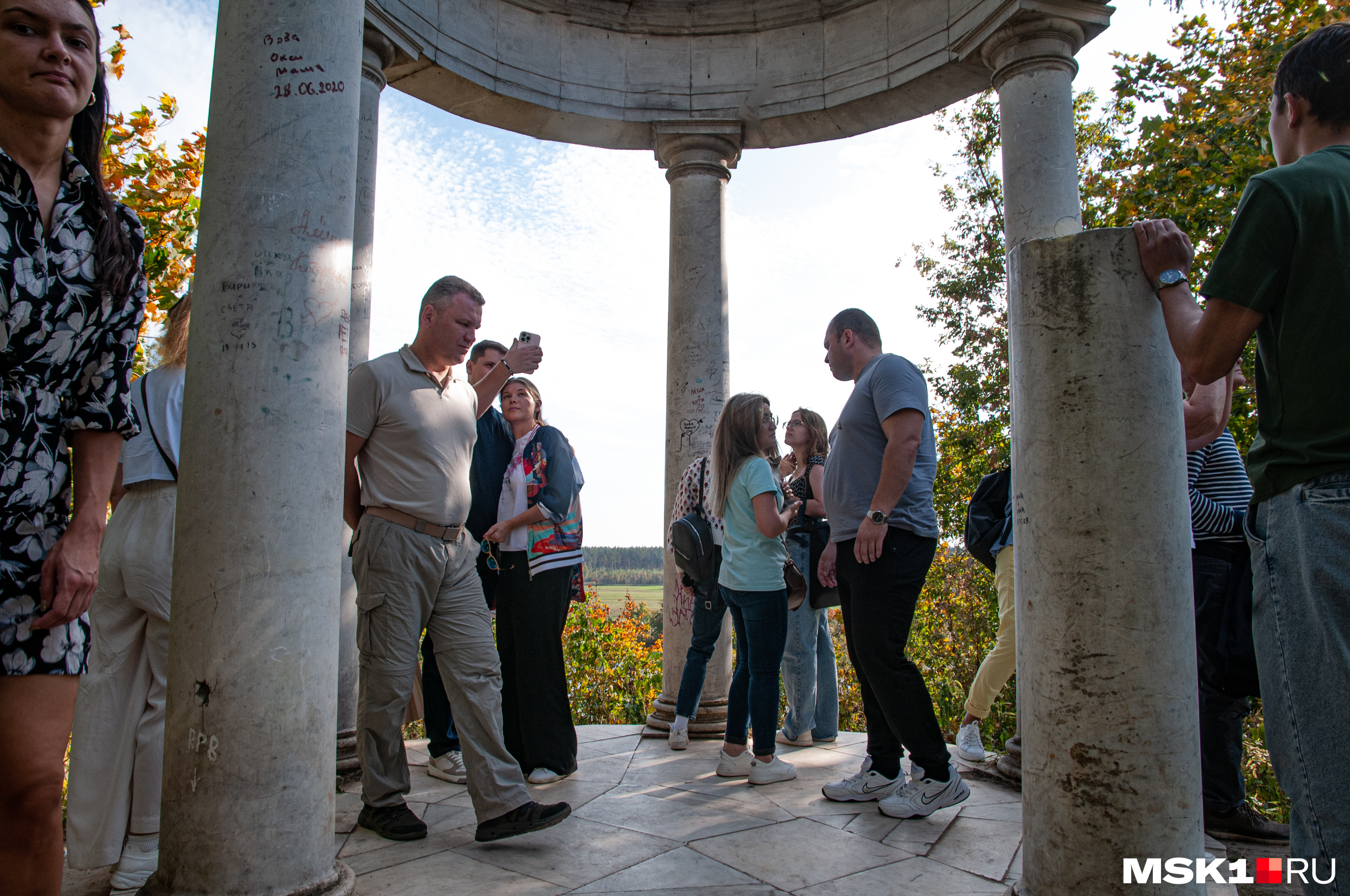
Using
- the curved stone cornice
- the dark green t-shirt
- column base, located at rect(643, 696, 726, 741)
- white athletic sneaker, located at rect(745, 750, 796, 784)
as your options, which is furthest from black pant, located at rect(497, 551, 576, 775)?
the curved stone cornice

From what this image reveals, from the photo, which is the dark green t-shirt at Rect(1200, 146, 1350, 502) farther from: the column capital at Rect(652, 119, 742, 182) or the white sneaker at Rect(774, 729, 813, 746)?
the column capital at Rect(652, 119, 742, 182)

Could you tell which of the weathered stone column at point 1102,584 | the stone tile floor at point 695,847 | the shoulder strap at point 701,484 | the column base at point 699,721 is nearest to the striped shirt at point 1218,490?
the weathered stone column at point 1102,584

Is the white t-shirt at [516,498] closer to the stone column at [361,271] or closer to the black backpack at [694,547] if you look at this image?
the black backpack at [694,547]

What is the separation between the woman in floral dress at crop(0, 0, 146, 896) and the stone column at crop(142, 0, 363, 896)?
863 mm

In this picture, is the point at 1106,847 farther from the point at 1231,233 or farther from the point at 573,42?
the point at 573,42

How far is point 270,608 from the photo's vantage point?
10.6 ft

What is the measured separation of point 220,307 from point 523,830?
2.77m

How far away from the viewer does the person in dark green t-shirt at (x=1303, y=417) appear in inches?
85.3

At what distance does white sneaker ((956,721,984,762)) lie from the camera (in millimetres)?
5945

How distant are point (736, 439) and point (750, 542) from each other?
0.71 meters

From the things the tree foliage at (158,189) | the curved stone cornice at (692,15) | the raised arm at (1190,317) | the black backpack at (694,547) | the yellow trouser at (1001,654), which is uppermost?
the curved stone cornice at (692,15)

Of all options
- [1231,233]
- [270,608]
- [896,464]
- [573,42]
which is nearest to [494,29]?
[573,42]

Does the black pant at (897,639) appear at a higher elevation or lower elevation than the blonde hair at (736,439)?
lower

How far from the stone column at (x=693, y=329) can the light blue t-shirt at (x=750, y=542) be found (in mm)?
1769
